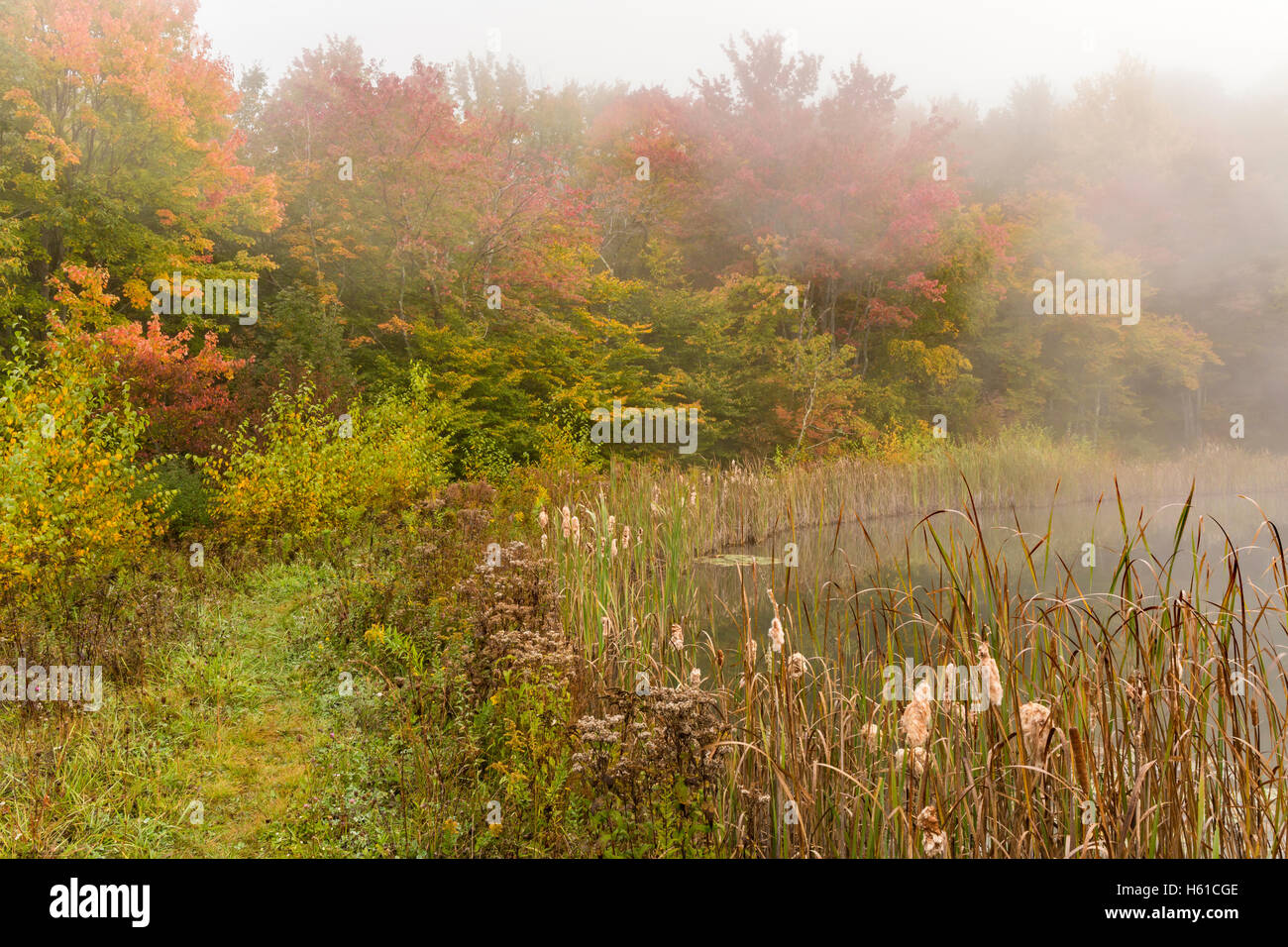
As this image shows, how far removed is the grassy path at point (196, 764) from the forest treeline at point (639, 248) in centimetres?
297

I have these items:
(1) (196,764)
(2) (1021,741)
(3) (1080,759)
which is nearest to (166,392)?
(1) (196,764)

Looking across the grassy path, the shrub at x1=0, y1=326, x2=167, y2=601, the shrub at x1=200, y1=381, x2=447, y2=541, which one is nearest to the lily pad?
the shrub at x1=200, y1=381, x2=447, y2=541

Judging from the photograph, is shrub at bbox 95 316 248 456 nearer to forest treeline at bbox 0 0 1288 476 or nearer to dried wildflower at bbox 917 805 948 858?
forest treeline at bbox 0 0 1288 476

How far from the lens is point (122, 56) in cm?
918

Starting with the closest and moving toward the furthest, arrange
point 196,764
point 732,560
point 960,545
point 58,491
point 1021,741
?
point 1021,741, point 196,764, point 58,491, point 732,560, point 960,545

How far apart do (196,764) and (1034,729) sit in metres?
3.59

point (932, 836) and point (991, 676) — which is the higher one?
point (991, 676)

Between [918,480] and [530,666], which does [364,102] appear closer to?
[918,480]

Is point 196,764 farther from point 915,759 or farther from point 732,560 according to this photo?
point 732,560

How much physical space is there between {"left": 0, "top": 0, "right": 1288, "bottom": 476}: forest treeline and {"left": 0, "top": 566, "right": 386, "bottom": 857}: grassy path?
9.73 feet

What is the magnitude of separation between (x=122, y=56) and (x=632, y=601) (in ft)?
31.5

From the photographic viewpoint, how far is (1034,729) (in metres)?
1.95
